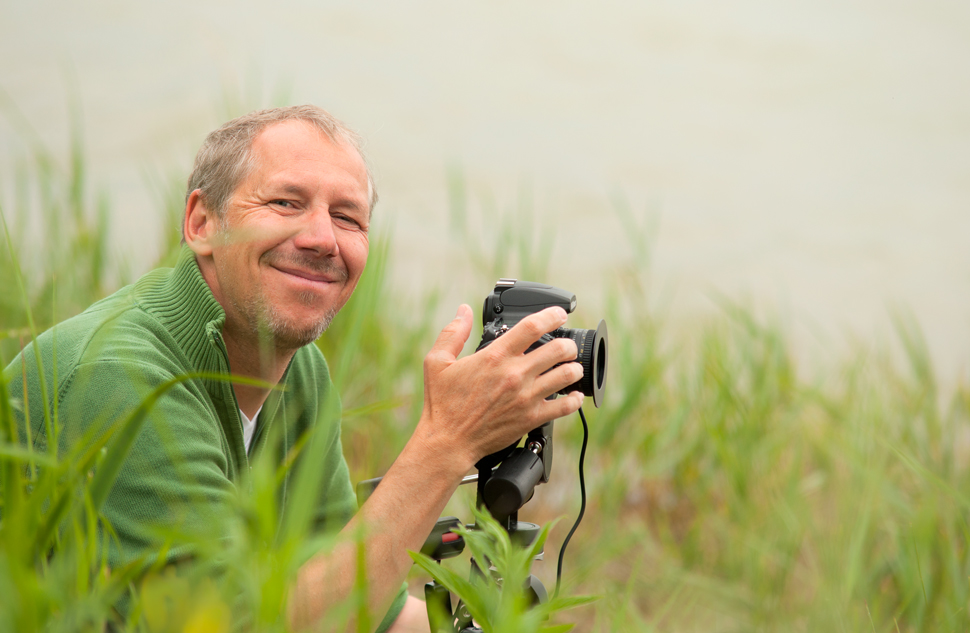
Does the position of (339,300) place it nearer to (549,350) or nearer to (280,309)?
(280,309)

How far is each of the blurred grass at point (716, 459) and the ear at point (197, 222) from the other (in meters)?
0.31

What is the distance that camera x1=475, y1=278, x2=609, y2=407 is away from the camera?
1.14 m

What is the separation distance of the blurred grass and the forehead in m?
0.37

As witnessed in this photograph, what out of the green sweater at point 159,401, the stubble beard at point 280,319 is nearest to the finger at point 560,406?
the green sweater at point 159,401

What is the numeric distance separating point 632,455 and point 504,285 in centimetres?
131

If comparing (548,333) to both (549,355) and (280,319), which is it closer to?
(549,355)

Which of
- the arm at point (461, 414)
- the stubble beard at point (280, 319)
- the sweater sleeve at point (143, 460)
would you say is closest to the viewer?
the sweater sleeve at point (143, 460)

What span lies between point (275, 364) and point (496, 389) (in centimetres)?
47

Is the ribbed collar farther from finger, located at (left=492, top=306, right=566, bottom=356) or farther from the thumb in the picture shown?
finger, located at (left=492, top=306, right=566, bottom=356)

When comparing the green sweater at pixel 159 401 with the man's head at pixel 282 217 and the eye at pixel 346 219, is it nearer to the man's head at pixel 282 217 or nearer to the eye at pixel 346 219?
the man's head at pixel 282 217

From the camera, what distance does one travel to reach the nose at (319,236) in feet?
4.20

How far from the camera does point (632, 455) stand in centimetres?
233

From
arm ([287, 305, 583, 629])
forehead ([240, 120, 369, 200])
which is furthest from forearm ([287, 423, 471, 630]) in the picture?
forehead ([240, 120, 369, 200])

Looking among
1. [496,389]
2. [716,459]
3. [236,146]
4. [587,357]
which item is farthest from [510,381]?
[716,459]
